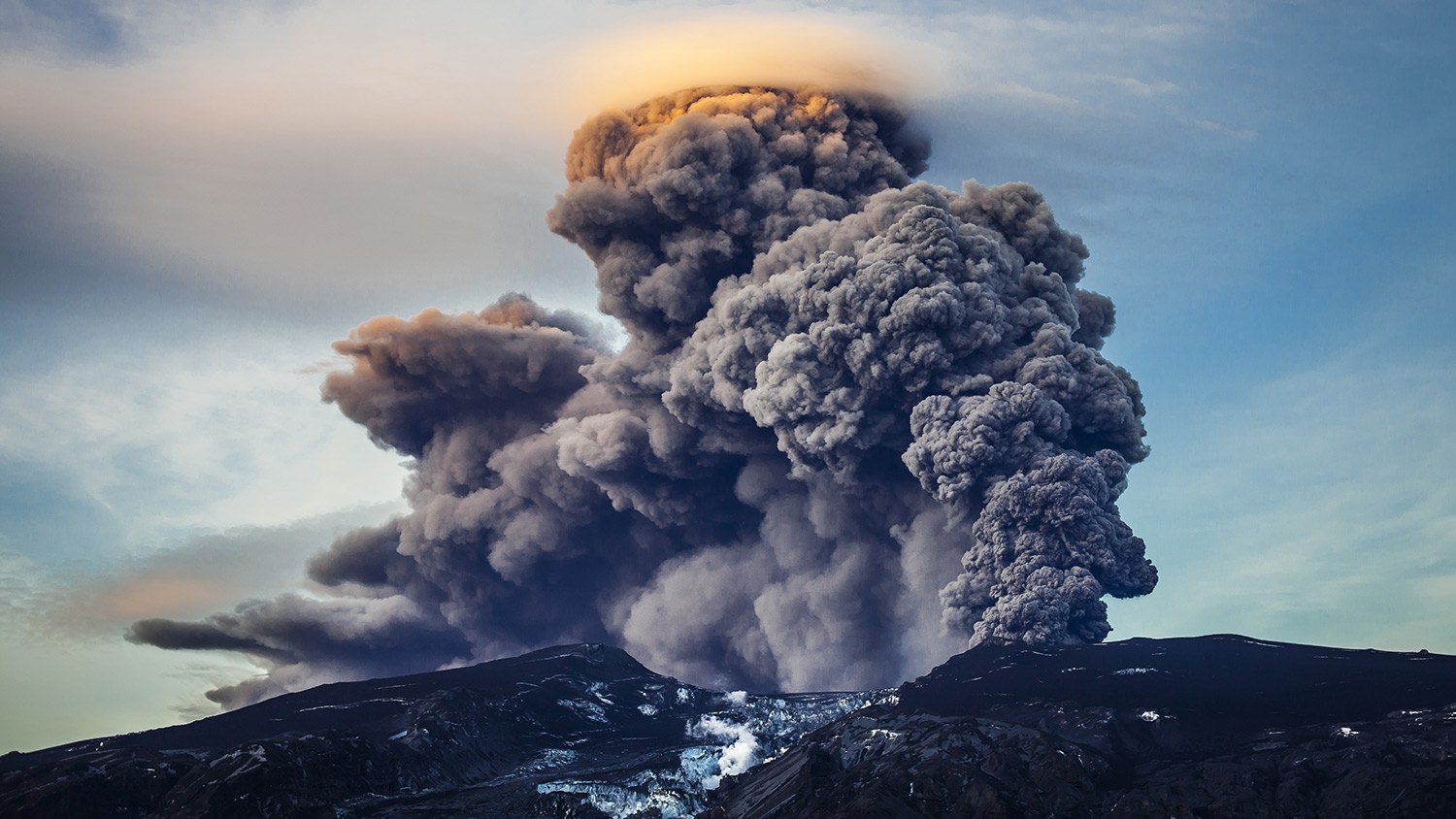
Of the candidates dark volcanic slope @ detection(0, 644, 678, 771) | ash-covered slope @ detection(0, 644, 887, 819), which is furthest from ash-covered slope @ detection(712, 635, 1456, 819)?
dark volcanic slope @ detection(0, 644, 678, 771)

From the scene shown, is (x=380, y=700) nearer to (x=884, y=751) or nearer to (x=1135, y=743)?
(x=884, y=751)

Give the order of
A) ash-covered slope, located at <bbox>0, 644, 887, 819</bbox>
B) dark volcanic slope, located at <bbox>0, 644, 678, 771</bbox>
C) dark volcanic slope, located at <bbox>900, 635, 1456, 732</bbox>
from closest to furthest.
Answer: dark volcanic slope, located at <bbox>900, 635, 1456, 732</bbox> → ash-covered slope, located at <bbox>0, 644, 887, 819</bbox> → dark volcanic slope, located at <bbox>0, 644, 678, 771</bbox>

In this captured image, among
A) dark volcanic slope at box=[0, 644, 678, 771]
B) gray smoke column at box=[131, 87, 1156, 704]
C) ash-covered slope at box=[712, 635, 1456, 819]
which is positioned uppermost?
gray smoke column at box=[131, 87, 1156, 704]

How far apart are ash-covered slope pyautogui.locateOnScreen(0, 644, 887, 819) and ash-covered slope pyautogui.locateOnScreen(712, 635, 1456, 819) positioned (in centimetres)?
365

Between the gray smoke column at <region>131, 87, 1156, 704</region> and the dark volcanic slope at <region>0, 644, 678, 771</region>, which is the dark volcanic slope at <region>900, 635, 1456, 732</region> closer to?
the gray smoke column at <region>131, 87, 1156, 704</region>

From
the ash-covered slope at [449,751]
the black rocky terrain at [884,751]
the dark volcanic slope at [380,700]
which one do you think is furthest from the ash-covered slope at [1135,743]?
the dark volcanic slope at [380,700]

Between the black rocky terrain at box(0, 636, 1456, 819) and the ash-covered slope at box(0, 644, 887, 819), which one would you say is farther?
the ash-covered slope at box(0, 644, 887, 819)

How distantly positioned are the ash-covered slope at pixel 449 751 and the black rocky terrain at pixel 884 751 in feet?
0.31

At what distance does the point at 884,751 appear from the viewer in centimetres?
3023

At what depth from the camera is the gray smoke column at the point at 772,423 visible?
1511 inches

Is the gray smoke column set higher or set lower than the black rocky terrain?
higher

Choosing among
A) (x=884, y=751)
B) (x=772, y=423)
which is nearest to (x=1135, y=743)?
(x=884, y=751)

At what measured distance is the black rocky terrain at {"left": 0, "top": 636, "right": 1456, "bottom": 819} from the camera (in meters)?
25.7

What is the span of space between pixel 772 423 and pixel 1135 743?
1736 centimetres
